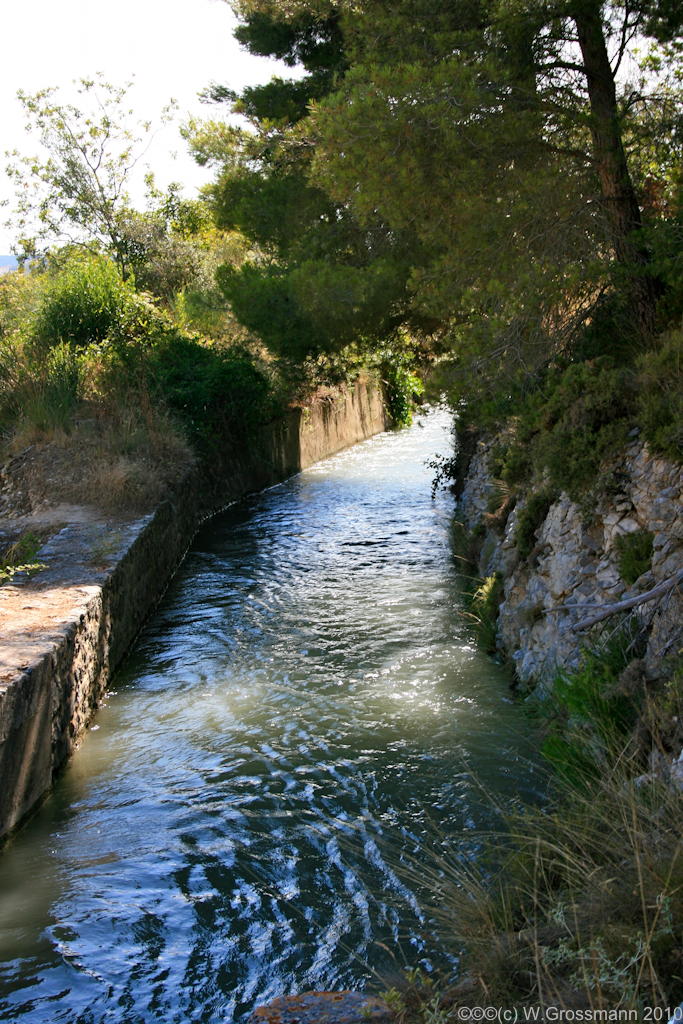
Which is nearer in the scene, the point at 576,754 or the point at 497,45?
the point at 576,754

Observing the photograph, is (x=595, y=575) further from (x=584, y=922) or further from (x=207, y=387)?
(x=207, y=387)

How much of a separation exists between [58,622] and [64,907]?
2554 mm

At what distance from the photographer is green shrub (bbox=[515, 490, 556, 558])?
26.6 feet

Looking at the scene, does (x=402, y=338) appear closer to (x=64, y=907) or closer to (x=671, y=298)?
(x=671, y=298)

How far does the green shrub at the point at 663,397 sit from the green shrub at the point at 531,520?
4.01 ft

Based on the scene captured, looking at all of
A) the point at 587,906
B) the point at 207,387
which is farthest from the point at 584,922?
the point at 207,387

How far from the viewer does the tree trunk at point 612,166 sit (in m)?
8.59

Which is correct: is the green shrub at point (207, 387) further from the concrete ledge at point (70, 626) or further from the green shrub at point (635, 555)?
the green shrub at point (635, 555)

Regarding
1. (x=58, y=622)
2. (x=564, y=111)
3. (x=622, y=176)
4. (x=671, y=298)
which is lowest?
(x=58, y=622)

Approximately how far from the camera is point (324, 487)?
18.5 m

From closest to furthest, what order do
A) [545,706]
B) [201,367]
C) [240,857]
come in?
[240,857]
[545,706]
[201,367]

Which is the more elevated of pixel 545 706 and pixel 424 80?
pixel 424 80

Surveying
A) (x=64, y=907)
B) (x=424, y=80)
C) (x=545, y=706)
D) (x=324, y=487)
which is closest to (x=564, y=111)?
(x=424, y=80)

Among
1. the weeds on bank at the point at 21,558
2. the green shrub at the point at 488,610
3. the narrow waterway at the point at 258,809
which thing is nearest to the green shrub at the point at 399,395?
the narrow waterway at the point at 258,809
